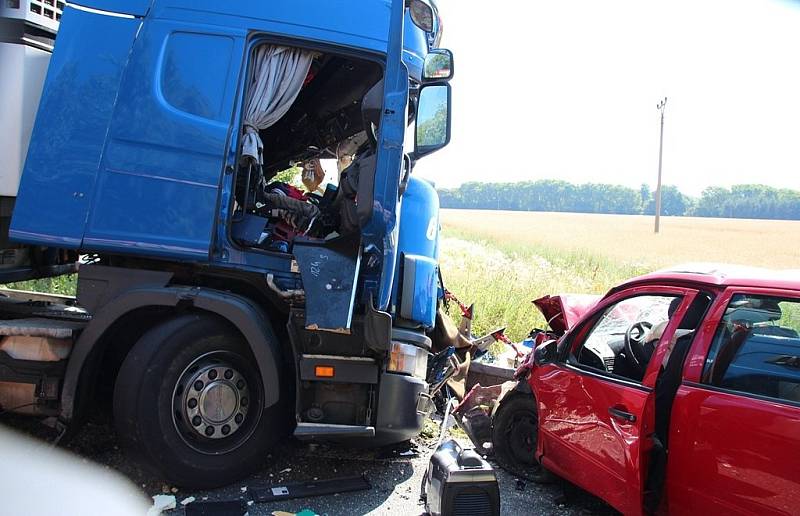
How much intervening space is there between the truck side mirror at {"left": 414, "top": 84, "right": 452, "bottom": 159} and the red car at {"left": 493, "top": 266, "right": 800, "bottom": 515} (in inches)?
68.5

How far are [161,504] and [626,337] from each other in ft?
10.5

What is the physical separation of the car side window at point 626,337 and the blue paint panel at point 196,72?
2.90m

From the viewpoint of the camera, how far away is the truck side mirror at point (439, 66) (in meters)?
4.82

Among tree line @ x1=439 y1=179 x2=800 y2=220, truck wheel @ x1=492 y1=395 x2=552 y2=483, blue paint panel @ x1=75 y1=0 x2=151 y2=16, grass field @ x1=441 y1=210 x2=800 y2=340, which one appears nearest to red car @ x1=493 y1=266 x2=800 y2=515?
truck wheel @ x1=492 y1=395 x2=552 y2=483

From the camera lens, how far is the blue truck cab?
4027 millimetres

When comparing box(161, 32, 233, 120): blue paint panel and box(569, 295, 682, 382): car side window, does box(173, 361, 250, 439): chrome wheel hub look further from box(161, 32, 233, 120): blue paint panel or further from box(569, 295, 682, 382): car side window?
box(569, 295, 682, 382): car side window

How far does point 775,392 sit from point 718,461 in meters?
0.44

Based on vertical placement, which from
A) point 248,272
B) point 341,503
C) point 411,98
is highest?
point 411,98

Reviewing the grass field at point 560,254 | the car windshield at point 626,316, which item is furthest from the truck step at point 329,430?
the grass field at point 560,254

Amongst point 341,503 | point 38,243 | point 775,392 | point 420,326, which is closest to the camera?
point 775,392

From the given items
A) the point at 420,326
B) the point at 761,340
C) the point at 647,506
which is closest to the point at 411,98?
the point at 420,326

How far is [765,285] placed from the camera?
3340 mm

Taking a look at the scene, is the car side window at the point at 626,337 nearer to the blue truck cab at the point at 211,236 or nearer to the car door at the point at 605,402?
the car door at the point at 605,402

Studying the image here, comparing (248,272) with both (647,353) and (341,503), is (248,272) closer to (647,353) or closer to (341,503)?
(341,503)
